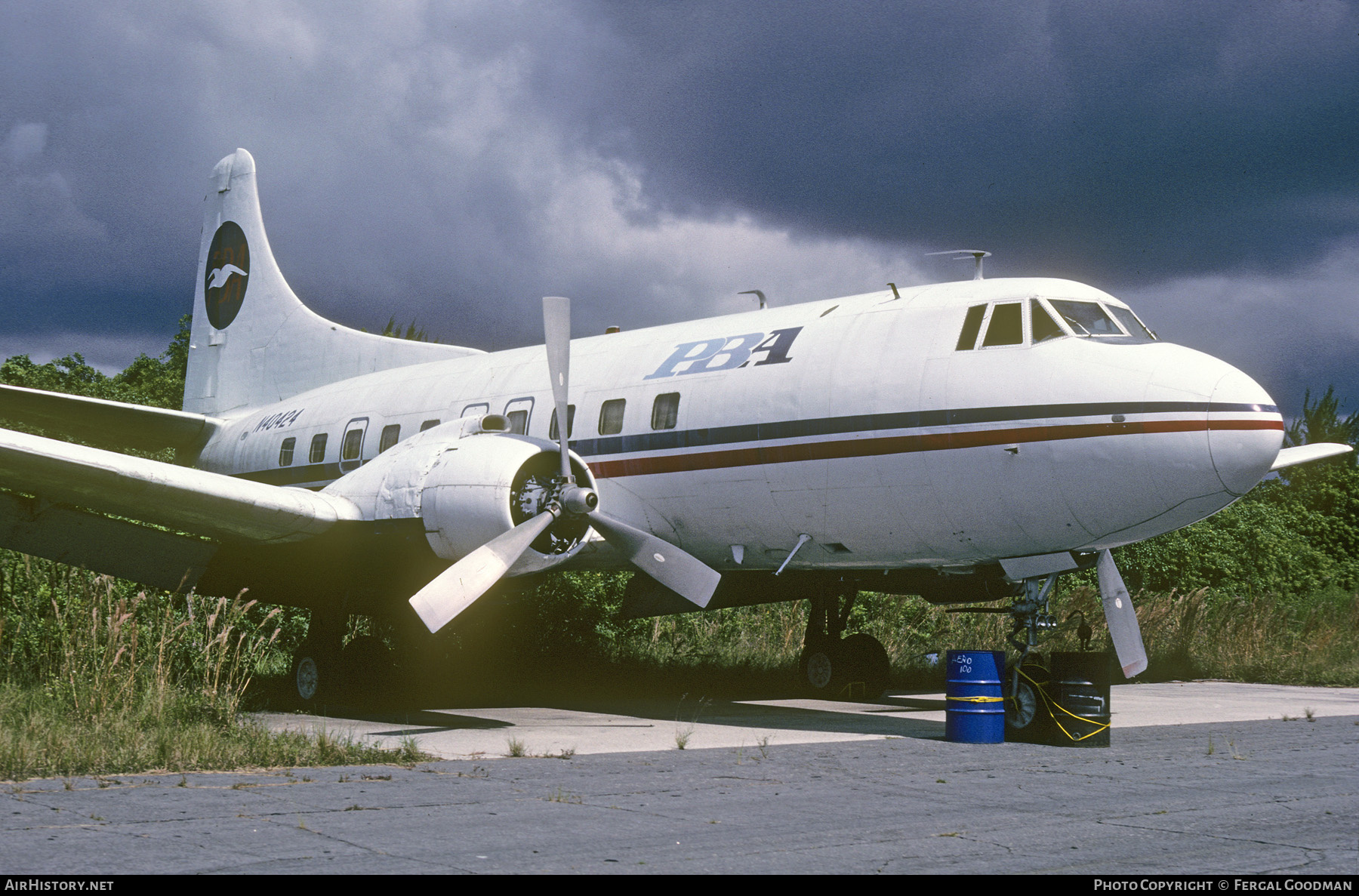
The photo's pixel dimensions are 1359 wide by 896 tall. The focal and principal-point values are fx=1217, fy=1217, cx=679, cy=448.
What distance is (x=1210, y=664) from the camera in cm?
2083

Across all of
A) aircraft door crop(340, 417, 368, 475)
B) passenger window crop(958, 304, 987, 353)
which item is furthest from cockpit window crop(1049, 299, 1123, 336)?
aircraft door crop(340, 417, 368, 475)

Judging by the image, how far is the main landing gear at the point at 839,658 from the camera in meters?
15.6

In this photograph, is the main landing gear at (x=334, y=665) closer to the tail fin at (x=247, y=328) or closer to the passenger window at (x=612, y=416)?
the passenger window at (x=612, y=416)

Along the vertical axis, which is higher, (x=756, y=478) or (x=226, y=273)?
(x=226, y=273)

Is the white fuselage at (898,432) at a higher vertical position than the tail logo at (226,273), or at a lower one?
lower

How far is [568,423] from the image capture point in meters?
14.0

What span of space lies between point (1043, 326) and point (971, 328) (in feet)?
2.15

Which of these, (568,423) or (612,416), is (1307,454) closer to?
(612,416)

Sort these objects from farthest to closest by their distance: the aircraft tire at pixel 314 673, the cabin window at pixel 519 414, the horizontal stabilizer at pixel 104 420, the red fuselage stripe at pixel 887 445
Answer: the horizontal stabilizer at pixel 104 420, the cabin window at pixel 519 414, the aircraft tire at pixel 314 673, the red fuselage stripe at pixel 887 445

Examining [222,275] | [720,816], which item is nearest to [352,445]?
[222,275]

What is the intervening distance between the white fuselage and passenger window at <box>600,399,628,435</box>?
0.07ft

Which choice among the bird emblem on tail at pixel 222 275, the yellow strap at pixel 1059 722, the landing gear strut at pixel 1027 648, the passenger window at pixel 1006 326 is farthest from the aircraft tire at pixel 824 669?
the bird emblem on tail at pixel 222 275

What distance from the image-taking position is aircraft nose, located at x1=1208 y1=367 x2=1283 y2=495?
10.1 metres

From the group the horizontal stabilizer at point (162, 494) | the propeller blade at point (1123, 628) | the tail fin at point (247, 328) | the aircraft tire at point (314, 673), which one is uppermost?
the tail fin at point (247, 328)
